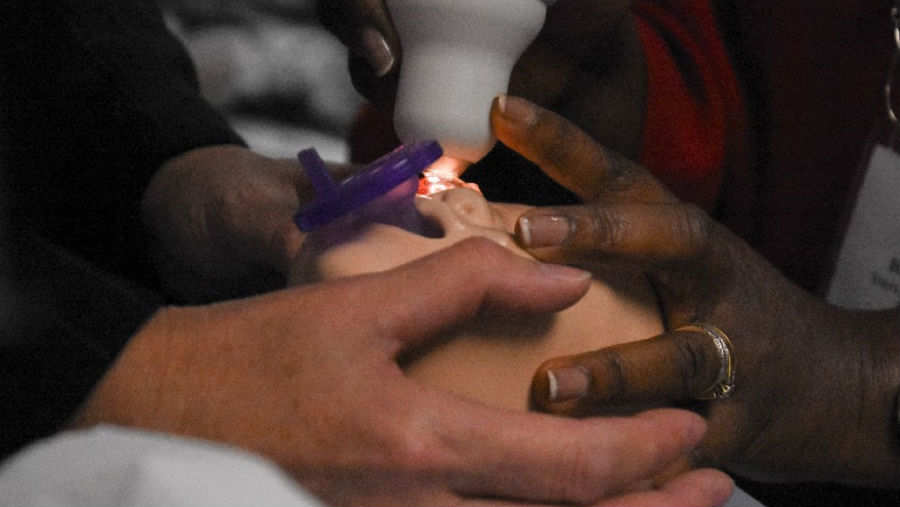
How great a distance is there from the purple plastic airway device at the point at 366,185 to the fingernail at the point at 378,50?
14 centimetres

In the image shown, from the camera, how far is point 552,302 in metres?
0.39

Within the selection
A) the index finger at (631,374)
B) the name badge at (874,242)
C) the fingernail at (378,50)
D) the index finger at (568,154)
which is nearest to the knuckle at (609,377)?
the index finger at (631,374)

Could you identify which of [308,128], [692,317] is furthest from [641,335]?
[308,128]

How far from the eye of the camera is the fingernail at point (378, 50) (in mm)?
527

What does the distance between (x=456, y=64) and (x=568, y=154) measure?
0.09m

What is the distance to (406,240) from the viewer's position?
0.42 meters

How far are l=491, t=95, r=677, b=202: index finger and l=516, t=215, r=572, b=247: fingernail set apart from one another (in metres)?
0.07

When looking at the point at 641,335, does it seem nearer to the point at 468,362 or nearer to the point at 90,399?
the point at 468,362

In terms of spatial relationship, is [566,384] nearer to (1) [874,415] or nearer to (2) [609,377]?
(2) [609,377]

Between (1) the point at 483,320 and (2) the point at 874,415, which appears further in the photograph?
(2) the point at 874,415

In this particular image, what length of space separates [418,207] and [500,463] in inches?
6.6

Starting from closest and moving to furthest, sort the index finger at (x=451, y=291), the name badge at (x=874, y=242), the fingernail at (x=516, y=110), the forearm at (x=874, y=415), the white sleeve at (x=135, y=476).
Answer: the white sleeve at (x=135, y=476)
the index finger at (x=451, y=291)
the fingernail at (x=516, y=110)
the forearm at (x=874, y=415)
the name badge at (x=874, y=242)

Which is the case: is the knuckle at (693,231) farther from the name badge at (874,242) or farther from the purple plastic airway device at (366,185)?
the name badge at (874,242)

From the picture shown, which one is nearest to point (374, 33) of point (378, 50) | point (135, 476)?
point (378, 50)
